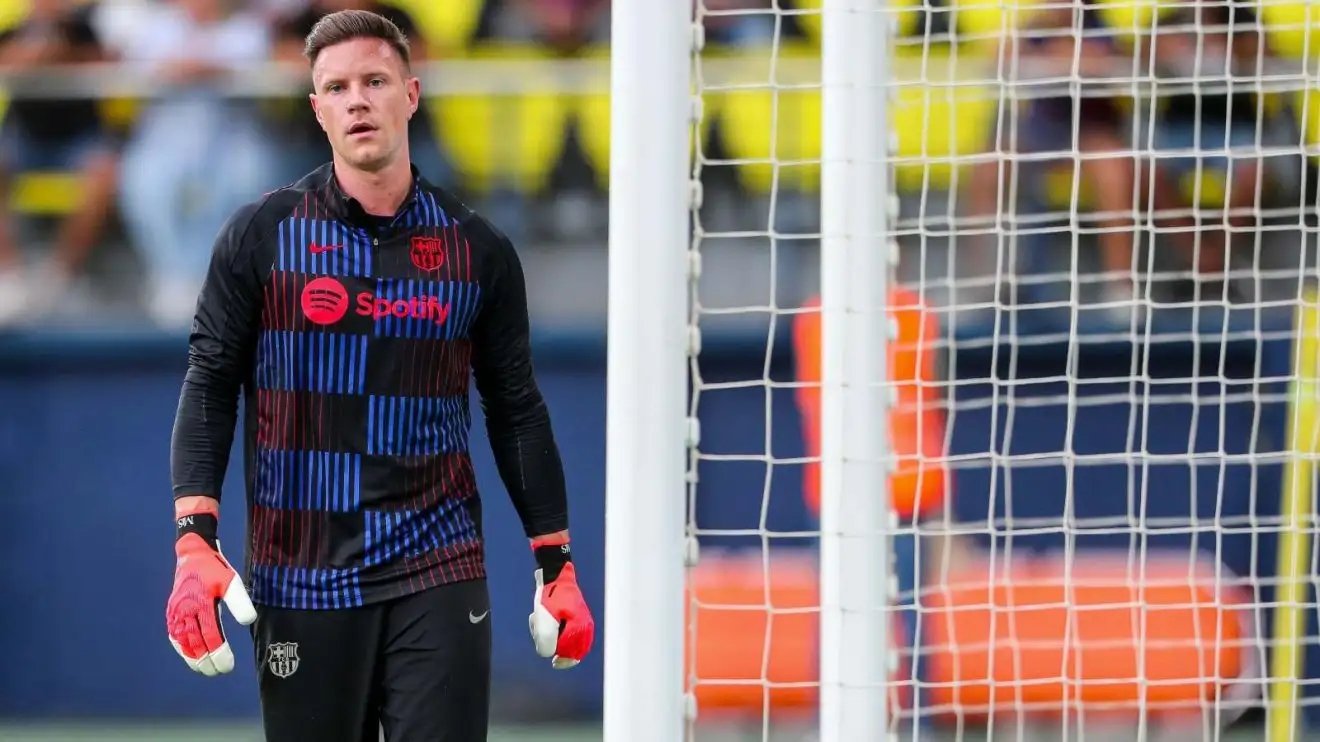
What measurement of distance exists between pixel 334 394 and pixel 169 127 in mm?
3775

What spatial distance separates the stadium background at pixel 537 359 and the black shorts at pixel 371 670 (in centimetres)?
323

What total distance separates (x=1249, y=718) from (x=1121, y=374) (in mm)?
1276

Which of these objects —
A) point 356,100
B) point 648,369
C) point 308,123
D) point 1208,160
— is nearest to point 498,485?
point 308,123

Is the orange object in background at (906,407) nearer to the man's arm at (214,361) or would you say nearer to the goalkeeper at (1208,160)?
the goalkeeper at (1208,160)

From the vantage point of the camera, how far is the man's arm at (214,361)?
3.39 m

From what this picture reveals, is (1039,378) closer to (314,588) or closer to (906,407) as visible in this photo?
(906,407)

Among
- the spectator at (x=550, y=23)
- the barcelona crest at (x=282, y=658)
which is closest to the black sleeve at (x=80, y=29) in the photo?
the spectator at (x=550, y=23)

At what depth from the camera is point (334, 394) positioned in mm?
3436

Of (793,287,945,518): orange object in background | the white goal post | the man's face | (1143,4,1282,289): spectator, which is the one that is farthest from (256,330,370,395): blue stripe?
(1143,4,1282,289): spectator

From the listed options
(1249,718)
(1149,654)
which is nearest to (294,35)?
(1149,654)

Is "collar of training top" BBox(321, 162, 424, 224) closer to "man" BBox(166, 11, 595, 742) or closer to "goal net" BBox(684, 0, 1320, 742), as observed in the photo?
"man" BBox(166, 11, 595, 742)

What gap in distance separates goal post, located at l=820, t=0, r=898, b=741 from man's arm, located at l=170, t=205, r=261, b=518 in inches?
43.0

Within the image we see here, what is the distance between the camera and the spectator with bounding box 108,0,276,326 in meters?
6.83

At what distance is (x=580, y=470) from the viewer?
265 inches
